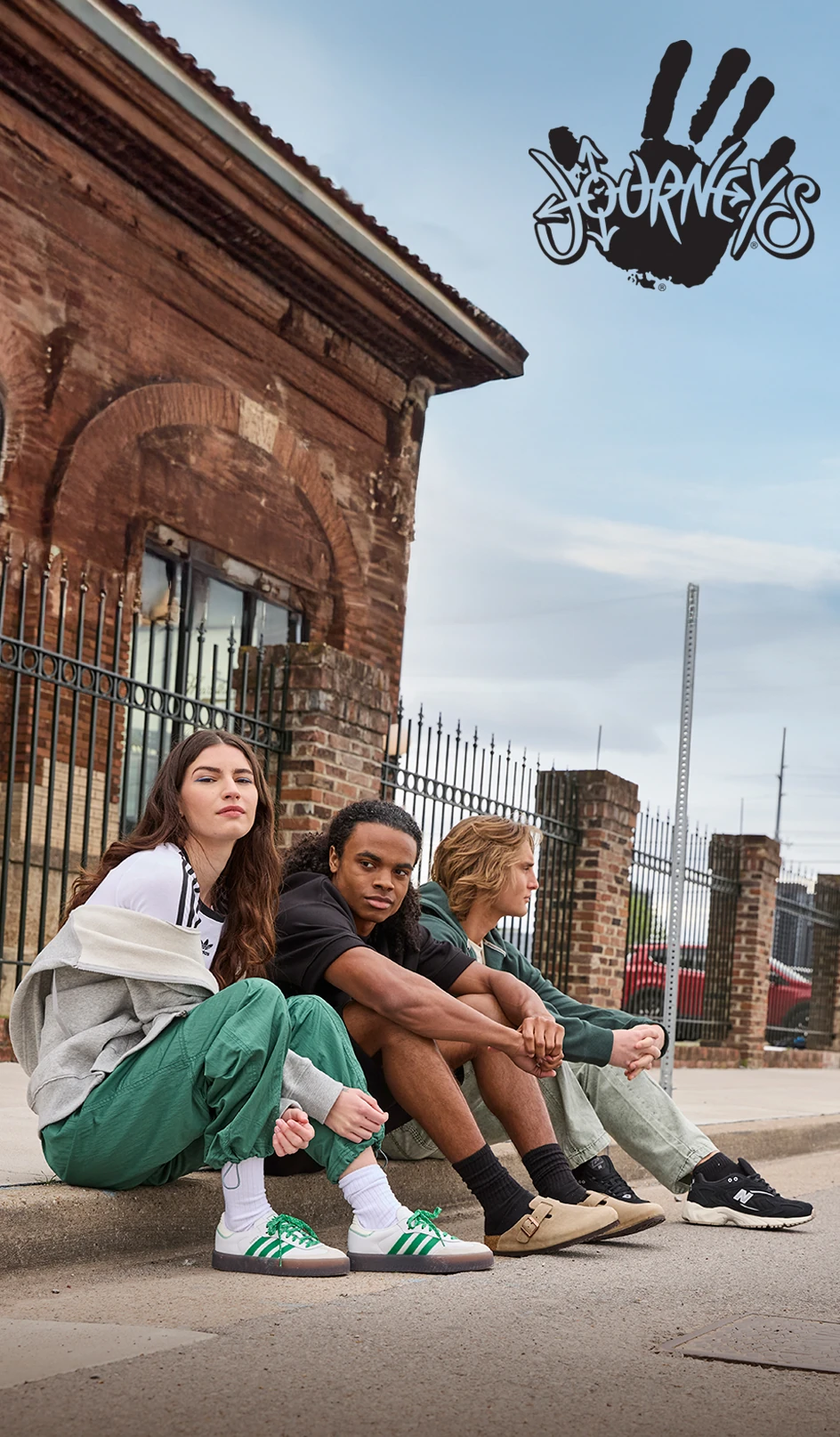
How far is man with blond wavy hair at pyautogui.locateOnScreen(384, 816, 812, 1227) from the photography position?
482 centimetres

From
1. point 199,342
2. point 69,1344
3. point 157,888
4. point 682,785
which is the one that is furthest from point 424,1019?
point 199,342

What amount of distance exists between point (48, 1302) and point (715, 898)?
506 inches

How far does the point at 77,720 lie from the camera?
8.45 metres

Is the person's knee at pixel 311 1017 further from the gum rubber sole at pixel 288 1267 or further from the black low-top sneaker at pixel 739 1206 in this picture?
the black low-top sneaker at pixel 739 1206

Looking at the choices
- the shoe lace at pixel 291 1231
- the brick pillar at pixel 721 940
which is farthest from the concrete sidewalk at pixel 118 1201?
the brick pillar at pixel 721 940

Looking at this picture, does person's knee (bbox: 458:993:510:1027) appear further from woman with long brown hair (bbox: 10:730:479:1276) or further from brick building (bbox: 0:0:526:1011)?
brick building (bbox: 0:0:526:1011)

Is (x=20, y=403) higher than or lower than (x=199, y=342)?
lower

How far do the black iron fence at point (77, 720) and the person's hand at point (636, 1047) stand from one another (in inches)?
132

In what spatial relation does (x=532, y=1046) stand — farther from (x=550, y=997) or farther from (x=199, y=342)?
(x=199, y=342)

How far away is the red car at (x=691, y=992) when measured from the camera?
1367 cm

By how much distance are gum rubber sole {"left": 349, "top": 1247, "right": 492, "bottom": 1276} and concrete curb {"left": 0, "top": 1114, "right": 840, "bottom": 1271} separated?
59 centimetres

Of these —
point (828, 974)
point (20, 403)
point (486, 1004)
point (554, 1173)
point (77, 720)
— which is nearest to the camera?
point (554, 1173)

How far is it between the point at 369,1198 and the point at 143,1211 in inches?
26.3

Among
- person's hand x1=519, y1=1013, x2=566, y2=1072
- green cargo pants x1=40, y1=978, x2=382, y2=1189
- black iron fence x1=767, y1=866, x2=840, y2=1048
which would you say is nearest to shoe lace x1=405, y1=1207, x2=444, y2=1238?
green cargo pants x1=40, y1=978, x2=382, y2=1189
